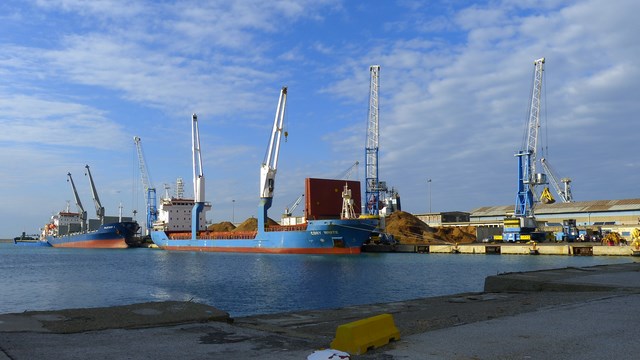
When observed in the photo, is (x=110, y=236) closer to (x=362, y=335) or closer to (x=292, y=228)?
(x=292, y=228)

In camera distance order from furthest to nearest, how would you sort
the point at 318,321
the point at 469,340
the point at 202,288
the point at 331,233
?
1. the point at 331,233
2. the point at 202,288
3. the point at 318,321
4. the point at 469,340

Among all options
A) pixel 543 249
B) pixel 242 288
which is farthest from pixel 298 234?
pixel 242 288

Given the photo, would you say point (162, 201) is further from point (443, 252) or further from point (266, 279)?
point (266, 279)

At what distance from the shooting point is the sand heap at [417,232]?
3671 inches

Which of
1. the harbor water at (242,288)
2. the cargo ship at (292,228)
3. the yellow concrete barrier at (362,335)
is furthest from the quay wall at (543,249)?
the yellow concrete barrier at (362,335)

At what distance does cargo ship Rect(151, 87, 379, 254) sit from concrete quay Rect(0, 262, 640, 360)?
172 feet

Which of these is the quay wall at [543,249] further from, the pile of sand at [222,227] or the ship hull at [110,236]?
the pile of sand at [222,227]

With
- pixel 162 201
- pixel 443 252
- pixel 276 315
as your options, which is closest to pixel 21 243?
pixel 162 201

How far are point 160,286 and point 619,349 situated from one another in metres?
29.4

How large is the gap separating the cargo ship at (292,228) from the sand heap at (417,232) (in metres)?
13.7

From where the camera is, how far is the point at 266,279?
34.7m

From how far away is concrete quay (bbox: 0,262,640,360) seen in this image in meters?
7.73

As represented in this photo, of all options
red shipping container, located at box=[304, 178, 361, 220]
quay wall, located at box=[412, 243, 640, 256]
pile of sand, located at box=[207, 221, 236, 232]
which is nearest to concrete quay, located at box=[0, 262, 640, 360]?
quay wall, located at box=[412, 243, 640, 256]

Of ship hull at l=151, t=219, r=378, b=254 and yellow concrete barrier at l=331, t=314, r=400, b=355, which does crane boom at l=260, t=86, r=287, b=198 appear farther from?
yellow concrete barrier at l=331, t=314, r=400, b=355
